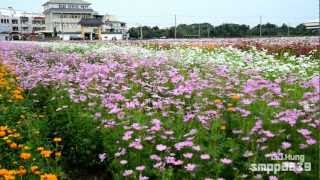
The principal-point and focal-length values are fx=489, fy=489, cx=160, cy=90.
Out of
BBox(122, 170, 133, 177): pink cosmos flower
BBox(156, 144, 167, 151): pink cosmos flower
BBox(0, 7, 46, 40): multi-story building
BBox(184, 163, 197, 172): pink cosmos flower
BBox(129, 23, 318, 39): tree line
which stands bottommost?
BBox(122, 170, 133, 177): pink cosmos flower

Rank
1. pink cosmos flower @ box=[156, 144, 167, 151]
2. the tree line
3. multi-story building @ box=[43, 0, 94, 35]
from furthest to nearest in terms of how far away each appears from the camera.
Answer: multi-story building @ box=[43, 0, 94, 35], the tree line, pink cosmos flower @ box=[156, 144, 167, 151]

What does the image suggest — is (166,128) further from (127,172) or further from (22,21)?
(22,21)

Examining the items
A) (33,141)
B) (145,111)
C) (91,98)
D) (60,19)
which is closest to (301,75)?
(145,111)

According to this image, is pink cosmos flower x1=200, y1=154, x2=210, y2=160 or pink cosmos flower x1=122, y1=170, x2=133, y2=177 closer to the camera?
pink cosmos flower x1=200, y1=154, x2=210, y2=160

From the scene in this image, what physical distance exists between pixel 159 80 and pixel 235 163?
305 cm

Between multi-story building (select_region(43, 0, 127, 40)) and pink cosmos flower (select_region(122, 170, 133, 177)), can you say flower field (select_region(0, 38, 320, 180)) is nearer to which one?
pink cosmos flower (select_region(122, 170, 133, 177))

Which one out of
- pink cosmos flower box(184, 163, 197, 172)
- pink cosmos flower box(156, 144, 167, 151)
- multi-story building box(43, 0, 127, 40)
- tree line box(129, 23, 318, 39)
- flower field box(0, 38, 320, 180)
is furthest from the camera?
multi-story building box(43, 0, 127, 40)

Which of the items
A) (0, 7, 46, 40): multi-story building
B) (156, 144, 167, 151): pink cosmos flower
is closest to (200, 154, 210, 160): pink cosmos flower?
(156, 144, 167, 151): pink cosmos flower

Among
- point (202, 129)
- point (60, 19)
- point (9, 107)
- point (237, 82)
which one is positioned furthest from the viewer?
point (60, 19)

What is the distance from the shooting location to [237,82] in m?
5.50

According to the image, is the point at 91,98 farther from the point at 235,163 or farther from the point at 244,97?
the point at 235,163

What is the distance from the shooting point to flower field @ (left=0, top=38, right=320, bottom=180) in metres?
3.60

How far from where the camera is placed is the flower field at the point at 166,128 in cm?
360

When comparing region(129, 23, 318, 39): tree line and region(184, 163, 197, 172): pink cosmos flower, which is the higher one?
region(129, 23, 318, 39): tree line
